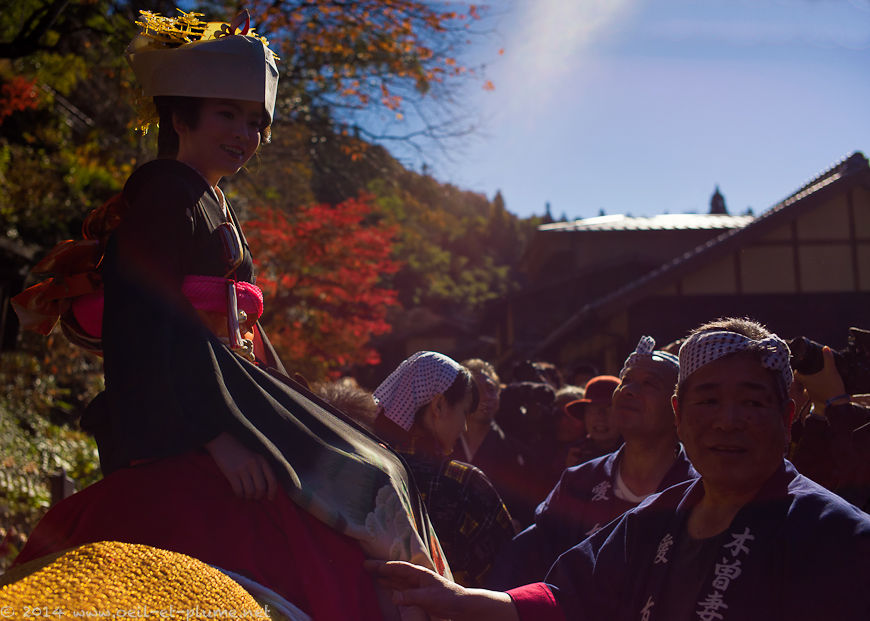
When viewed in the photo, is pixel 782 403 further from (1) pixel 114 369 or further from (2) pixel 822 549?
(1) pixel 114 369

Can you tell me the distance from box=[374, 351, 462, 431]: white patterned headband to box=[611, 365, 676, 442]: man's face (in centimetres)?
75

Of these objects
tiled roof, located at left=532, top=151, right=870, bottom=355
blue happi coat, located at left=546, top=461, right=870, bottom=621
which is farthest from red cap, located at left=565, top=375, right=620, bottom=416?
tiled roof, located at left=532, top=151, right=870, bottom=355

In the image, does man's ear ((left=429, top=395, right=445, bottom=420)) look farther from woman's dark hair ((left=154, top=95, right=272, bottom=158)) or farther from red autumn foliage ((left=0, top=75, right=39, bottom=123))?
red autumn foliage ((left=0, top=75, right=39, bottom=123))

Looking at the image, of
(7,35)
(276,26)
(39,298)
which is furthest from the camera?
(7,35)

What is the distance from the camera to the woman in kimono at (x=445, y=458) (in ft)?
9.85

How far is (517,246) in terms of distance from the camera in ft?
189

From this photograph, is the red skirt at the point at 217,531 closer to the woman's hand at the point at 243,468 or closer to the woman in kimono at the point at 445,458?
the woman's hand at the point at 243,468

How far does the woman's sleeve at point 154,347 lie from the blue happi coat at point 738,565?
109 centimetres

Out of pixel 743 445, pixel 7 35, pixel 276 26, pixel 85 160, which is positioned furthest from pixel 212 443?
pixel 85 160

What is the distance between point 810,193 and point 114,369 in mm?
13253

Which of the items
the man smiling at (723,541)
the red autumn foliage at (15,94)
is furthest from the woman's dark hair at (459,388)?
the red autumn foliage at (15,94)

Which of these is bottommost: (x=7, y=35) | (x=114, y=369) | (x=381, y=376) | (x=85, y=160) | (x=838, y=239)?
(x=381, y=376)

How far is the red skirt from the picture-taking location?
5.14ft

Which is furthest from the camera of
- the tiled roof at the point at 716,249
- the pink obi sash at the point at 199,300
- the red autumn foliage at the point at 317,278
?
the red autumn foliage at the point at 317,278
